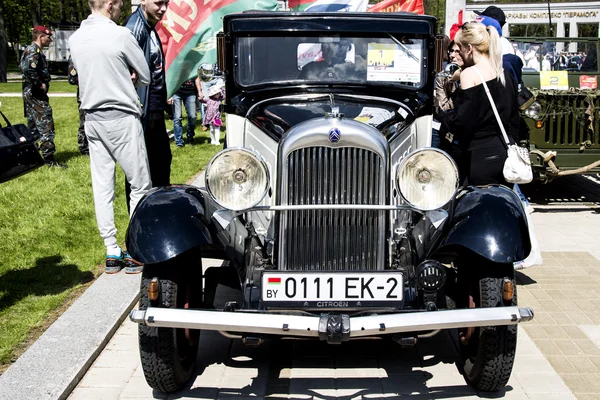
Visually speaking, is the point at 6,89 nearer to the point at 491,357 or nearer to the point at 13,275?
the point at 13,275

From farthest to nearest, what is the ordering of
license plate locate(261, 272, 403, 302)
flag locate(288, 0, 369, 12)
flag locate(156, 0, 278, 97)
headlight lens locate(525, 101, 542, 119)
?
flag locate(288, 0, 369, 12) < headlight lens locate(525, 101, 542, 119) < flag locate(156, 0, 278, 97) < license plate locate(261, 272, 403, 302)

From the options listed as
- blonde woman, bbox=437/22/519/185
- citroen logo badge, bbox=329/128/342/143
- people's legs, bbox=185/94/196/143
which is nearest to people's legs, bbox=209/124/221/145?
people's legs, bbox=185/94/196/143

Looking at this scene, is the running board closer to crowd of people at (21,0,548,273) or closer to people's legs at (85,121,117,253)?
crowd of people at (21,0,548,273)

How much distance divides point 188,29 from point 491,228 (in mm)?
→ 4807

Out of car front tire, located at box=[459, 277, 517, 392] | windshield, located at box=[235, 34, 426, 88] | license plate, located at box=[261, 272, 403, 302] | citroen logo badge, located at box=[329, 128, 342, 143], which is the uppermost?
windshield, located at box=[235, 34, 426, 88]

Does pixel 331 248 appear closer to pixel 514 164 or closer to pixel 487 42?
pixel 514 164

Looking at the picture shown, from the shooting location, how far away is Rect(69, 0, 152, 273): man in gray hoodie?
5418mm

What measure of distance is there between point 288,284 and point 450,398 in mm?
1105

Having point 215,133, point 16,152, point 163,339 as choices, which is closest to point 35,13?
point 215,133

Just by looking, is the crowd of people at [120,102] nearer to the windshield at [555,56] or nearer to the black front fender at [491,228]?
the black front fender at [491,228]

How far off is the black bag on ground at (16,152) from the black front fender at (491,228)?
112 inches

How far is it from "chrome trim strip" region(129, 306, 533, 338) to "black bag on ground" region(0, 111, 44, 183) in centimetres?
199

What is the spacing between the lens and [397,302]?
3725 mm

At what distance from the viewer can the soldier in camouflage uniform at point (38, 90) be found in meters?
10.4
